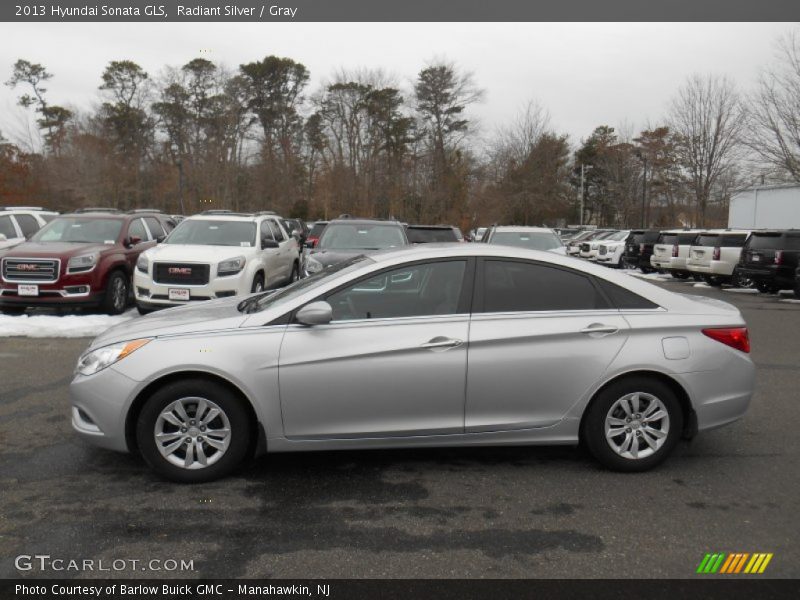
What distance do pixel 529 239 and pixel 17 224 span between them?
38.1 ft

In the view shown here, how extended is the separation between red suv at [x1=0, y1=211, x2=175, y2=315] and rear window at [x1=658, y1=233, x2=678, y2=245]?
17575 millimetres

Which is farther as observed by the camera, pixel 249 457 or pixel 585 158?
pixel 585 158

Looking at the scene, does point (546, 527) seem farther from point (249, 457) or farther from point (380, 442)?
point (249, 457)

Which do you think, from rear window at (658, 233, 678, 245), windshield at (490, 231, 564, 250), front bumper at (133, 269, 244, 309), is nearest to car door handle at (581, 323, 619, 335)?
front bumper at (133, 269, 244, 309)

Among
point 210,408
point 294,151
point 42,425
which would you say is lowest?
point 42,425

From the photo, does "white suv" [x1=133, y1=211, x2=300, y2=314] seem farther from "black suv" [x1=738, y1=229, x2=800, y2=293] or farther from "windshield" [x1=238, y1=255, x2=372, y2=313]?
"black suv" [x1=738, y1=229, x2=800, y2=293]

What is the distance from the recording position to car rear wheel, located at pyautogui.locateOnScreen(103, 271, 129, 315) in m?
11.2

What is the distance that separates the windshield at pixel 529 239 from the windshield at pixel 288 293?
8.82 metres

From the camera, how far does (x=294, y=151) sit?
5031 centimetres

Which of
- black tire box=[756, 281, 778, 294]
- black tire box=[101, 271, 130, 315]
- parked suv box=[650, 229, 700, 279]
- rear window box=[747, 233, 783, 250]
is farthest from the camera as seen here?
parked suv box=[650, 229, 700, 279]

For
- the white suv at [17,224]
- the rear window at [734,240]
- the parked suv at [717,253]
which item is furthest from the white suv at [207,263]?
the rear window at [734,240]
